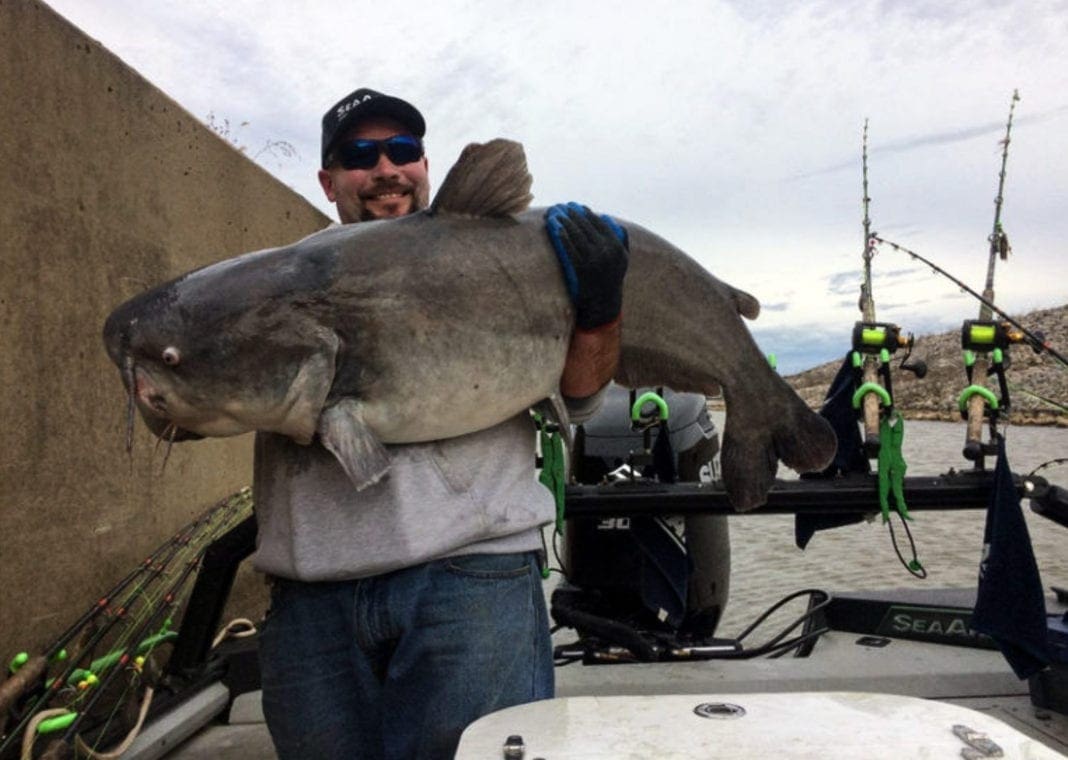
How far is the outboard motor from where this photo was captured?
3.73m

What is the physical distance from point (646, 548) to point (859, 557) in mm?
6169

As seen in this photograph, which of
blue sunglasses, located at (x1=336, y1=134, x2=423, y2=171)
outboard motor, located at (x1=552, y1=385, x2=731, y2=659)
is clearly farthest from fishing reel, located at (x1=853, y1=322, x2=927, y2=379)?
blue sunglasses, located at (x1=336, y1=134, x2=423, y2=171)

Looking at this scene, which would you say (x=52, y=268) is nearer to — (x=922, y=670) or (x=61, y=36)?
(x=61, y=36)

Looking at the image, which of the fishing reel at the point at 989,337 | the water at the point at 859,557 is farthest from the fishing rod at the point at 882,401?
the water at the point at 859,557

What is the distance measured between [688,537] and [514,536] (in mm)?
2118

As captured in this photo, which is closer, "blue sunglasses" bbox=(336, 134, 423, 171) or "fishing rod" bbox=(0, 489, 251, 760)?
"blue sunglasses" bbox=(336, 134, 423, 171)

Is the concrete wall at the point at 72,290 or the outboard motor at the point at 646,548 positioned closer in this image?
the concrete wall at the point at 72,290

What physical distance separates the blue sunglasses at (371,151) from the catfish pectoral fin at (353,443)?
0.73 metres

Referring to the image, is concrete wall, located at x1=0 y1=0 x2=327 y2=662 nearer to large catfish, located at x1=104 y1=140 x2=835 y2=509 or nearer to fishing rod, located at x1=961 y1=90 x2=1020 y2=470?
large catfish, located at x1=104 y1=140 x2=835 y2=509

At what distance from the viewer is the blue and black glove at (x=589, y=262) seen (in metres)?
1.95

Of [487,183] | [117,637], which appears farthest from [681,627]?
[487,183]

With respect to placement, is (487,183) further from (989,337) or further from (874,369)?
(989,337)

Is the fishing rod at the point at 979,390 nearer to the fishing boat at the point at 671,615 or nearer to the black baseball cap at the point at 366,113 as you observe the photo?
the fishing boat at the point at 671,615

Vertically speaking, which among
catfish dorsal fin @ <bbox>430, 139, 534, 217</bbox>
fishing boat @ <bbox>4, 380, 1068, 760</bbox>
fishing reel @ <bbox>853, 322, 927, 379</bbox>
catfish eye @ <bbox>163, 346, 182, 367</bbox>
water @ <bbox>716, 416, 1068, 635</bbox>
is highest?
catfish dorsal fin @ <bbox>430, 139, 534, 217</bbox>
